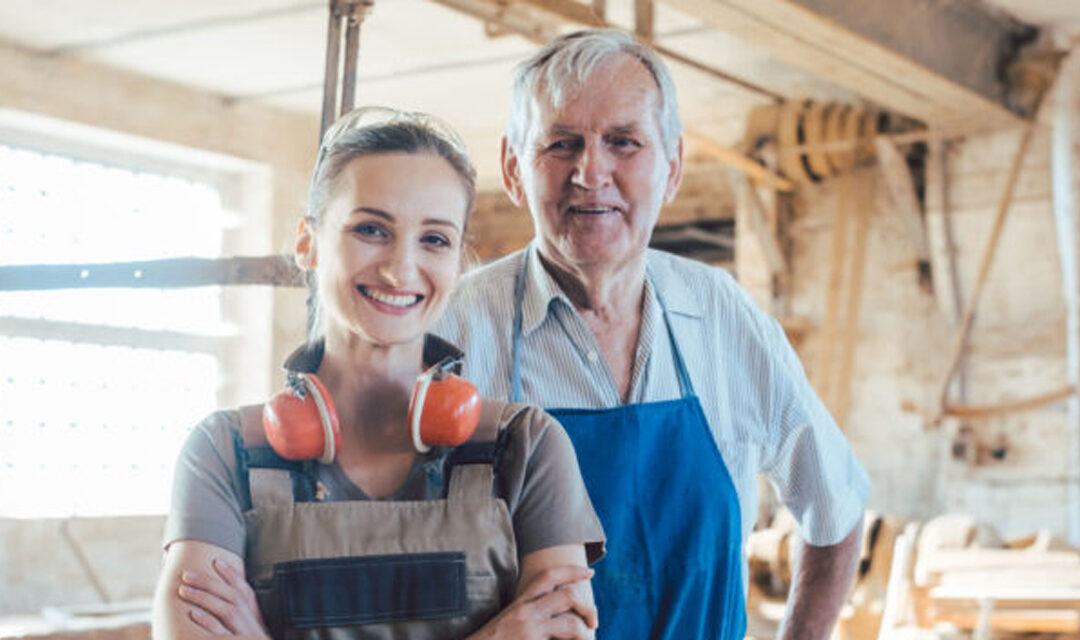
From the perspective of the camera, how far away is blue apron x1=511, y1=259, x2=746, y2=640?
214 cm

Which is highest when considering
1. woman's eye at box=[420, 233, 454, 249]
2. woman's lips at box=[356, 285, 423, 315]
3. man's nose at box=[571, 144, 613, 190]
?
man's nose at box=[571, 144, 613, 190]

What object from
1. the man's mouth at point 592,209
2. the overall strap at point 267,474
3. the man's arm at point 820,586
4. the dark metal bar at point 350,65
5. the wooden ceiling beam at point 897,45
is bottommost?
the man's arm at point 820,586

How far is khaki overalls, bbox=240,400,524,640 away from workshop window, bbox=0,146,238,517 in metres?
7.03

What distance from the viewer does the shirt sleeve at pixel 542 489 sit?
66.3 inches

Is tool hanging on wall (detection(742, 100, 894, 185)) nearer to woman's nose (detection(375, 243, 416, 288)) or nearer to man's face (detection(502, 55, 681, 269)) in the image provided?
man's face (detection(502, 55, 681, 269))

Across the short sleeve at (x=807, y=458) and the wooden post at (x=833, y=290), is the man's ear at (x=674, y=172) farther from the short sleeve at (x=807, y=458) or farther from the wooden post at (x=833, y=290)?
the wooden post at (x=833, y=290)

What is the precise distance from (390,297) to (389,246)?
6cm

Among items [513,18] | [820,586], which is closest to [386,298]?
[820,586]

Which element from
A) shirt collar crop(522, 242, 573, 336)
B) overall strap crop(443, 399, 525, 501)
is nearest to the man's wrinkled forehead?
shirt collar crop(522, 242, 573, 336)

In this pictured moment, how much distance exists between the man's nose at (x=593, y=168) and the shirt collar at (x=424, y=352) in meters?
0.44

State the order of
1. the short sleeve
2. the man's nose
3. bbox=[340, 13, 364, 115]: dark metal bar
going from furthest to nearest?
bbox=[340, 13, 364, 115]: dark metal bar
the short sleeve
the man's nose

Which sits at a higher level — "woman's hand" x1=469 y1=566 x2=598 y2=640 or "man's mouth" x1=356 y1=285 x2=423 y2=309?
"man's mouth" x1=356 y1=285 x2=423 y2=309

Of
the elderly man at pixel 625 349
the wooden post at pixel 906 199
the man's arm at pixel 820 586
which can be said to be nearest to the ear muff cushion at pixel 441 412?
the elderly man at pixel 625 349

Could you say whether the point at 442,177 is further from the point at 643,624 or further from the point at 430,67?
the point at 430,67
